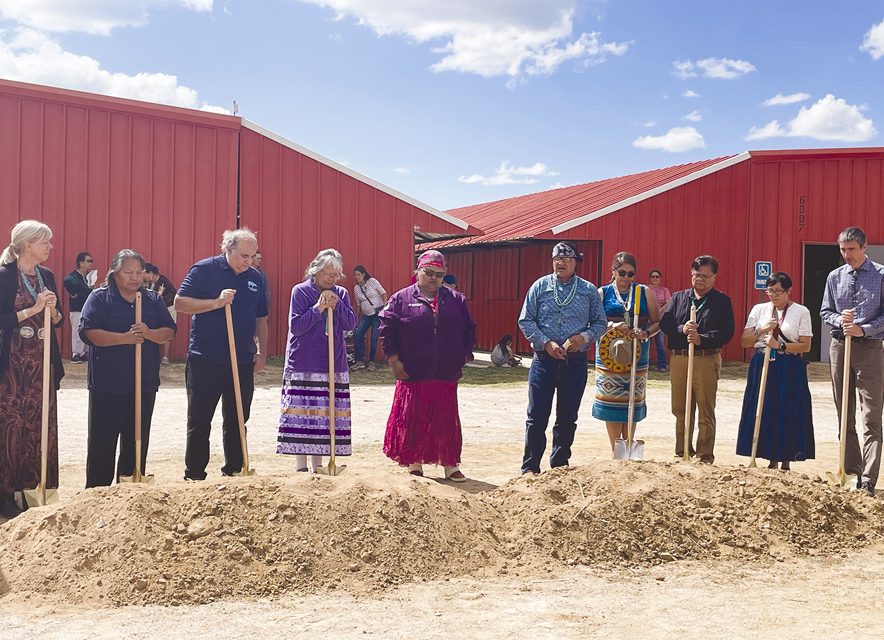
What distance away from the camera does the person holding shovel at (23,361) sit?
204 inches

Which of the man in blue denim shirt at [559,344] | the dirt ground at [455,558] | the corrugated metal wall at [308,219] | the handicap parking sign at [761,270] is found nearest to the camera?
the dirt ground at [455,558]

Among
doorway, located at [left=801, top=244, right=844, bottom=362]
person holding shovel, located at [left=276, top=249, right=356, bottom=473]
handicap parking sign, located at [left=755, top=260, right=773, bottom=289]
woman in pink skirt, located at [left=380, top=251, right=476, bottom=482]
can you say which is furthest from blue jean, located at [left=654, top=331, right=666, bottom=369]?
person holding shovel, located at [left=276, top=249, right=356, bottom=473]

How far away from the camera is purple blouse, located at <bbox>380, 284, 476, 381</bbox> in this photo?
6.36m

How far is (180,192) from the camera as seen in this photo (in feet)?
47.3

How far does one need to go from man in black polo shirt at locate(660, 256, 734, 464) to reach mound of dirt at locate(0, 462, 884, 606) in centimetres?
120

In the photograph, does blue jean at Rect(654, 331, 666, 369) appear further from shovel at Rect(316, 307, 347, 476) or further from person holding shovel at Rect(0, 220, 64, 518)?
person holding shovel at Rect(0, 220, 64, 518)

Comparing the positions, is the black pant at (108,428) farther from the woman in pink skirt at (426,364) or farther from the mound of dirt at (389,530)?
the woman in pink skirt at (426,364)

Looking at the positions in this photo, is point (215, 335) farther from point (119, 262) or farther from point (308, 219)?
point (308, 219)

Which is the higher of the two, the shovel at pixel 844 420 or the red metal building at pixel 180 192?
the red metal building at pixel 180 192

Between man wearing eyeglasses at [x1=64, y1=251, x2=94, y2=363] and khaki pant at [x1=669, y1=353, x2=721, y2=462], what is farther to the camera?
man wearing eyeglasses at [x1=64, y1=251, x2=94, y2=363]

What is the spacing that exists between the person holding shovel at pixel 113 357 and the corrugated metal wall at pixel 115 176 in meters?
8.67

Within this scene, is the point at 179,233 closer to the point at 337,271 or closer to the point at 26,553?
the point at 337,271

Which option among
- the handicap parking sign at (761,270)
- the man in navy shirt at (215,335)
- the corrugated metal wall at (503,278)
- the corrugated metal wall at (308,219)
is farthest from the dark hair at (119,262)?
the handicap parking sign at (761,270)

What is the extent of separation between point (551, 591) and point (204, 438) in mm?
2521
